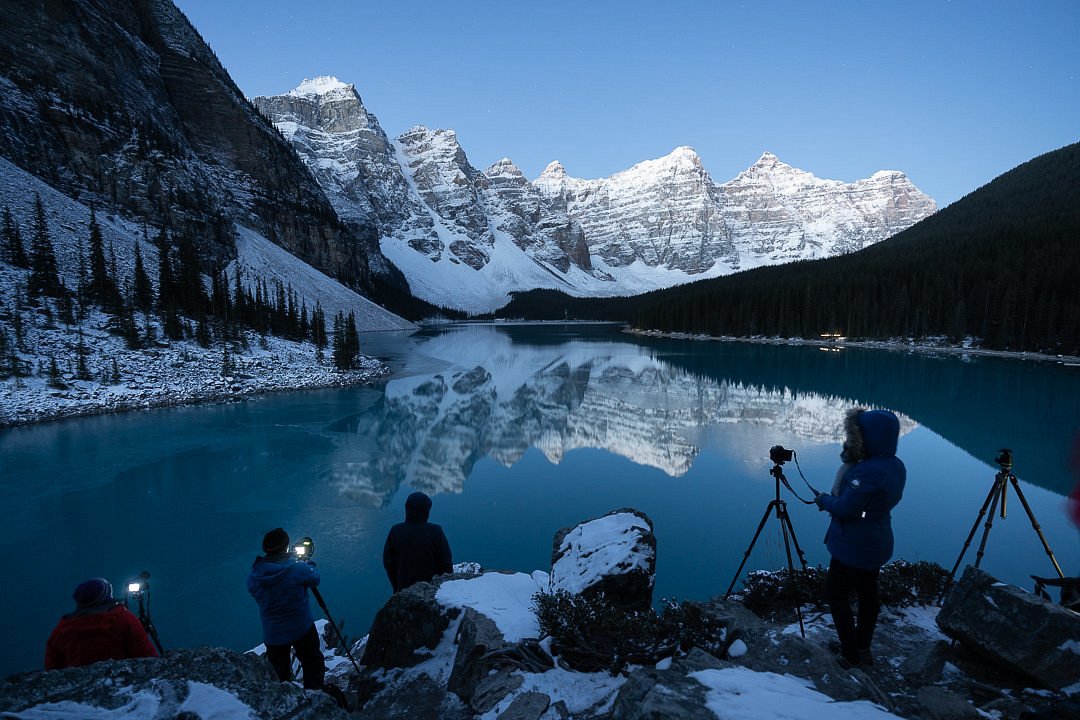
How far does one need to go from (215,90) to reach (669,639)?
391 feet

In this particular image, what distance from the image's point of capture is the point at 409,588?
536 cm

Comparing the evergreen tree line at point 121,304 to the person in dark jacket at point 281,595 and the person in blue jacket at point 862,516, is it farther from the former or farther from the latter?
the person in blue jacket at point 862,516

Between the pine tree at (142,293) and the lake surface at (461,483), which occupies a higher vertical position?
the pine tree at (142,293)

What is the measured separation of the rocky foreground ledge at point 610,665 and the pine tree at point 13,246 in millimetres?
44646

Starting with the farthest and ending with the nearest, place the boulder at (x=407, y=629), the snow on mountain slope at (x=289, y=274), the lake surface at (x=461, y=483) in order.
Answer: the snow on mountain slope at (x=289, y=274), the lake surface at (x=461, y=483), the boulder at (x=407, y=629)

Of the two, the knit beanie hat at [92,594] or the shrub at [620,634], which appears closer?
the knit beanie hat at [92,594]

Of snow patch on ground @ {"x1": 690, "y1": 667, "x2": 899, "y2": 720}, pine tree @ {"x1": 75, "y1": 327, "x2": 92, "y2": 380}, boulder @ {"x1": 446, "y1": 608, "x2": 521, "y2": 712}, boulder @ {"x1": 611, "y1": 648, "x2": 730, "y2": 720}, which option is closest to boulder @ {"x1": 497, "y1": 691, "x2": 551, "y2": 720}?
boulder @ {"x1": 446, "y1": 608, "x2": 521, "y2": 712}

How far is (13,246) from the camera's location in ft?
110

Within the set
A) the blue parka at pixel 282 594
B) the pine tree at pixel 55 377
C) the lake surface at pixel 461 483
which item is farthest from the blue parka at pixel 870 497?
the pine tree at pixel 55 377

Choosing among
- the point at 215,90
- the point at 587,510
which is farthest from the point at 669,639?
the point at 215,90

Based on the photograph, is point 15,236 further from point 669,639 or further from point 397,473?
point 669,639

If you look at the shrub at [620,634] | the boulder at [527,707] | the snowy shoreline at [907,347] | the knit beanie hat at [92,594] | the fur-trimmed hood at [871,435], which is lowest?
the boulder at [527,707]

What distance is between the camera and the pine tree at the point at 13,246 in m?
33.2

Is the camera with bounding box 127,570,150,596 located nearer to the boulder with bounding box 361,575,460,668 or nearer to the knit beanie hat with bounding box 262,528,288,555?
the knit beanie hat with bounding box 262,528,288,555
